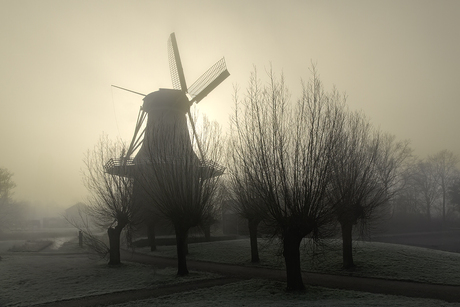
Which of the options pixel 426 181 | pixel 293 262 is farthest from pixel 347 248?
pixel 426 181

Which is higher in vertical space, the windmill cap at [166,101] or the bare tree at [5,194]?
the windmill cap at [166,101]

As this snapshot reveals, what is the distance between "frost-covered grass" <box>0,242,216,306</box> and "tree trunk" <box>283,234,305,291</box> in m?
5.07

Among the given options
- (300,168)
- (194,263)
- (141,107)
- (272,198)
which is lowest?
(194,263)

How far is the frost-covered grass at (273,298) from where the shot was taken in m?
10.5

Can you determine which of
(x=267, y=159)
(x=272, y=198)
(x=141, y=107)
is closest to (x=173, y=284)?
(x=272, y=198)

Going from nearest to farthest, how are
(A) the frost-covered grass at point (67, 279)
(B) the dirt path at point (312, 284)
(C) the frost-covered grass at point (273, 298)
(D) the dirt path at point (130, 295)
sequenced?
(C) the frost-covered grass at point (273, 298)
(D) the dirt path at point (130, 295)
(B) the dirt path at point (312, 284)
(A) the frost-covered grass at point (67, 279)

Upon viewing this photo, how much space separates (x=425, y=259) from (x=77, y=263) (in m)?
20.7

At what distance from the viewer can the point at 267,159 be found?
39.8 feet

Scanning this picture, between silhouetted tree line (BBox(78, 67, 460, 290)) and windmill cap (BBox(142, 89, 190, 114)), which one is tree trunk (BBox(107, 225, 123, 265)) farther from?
windmill cap (BBox(142, 89, 190, 114))

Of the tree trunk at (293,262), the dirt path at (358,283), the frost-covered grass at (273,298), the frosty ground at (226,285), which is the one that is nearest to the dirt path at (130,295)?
the frosty ground at (226,285)

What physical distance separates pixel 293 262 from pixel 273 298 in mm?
1607

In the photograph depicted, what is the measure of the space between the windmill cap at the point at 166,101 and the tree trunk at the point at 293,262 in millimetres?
22403

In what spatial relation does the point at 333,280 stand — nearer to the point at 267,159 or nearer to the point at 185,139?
the point at 267,159

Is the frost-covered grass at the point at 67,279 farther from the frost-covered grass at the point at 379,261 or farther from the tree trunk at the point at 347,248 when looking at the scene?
the tree trunk at the point at 347,248
